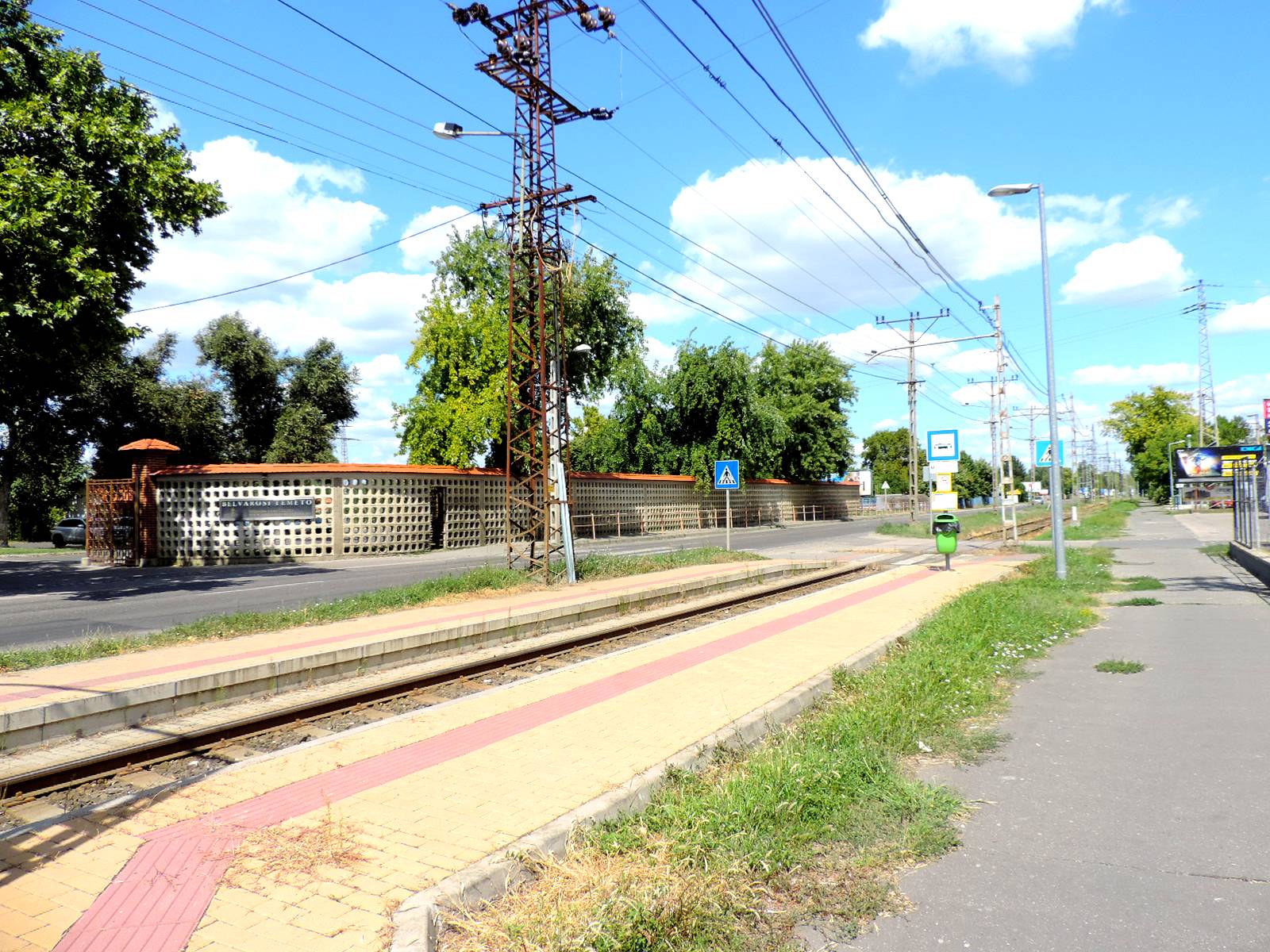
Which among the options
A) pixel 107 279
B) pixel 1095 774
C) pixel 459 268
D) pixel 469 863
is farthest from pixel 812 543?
pixel 469 863

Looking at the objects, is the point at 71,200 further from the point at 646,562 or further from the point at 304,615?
the point at 646,562

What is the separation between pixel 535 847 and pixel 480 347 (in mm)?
34516

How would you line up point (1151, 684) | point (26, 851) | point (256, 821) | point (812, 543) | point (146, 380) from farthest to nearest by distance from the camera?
1. point (146, 380)
2. point (812, 543)
3. point (1151, 684)
4. point (256, 821)
5. point (26, 851)

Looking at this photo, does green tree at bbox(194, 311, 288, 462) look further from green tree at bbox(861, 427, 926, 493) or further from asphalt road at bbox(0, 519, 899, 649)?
green tree at bbox(861, 427, 926, 493)

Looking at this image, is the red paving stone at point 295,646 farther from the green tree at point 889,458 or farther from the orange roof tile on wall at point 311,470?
the green tree at point 889,458

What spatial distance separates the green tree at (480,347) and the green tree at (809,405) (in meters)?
16.2

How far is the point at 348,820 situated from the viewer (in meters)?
4.46

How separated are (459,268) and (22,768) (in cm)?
3785

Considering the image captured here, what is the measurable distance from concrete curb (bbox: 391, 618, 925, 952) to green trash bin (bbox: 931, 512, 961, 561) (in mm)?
13975

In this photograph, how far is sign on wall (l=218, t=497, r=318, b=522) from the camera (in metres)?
24.4

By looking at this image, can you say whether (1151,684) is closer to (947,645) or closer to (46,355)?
(947,645)

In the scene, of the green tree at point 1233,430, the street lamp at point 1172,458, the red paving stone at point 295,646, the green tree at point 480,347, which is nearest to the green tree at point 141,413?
the green tree at point 480,347

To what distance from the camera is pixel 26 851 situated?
423 cm

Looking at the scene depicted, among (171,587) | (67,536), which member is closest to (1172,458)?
(171,587)
